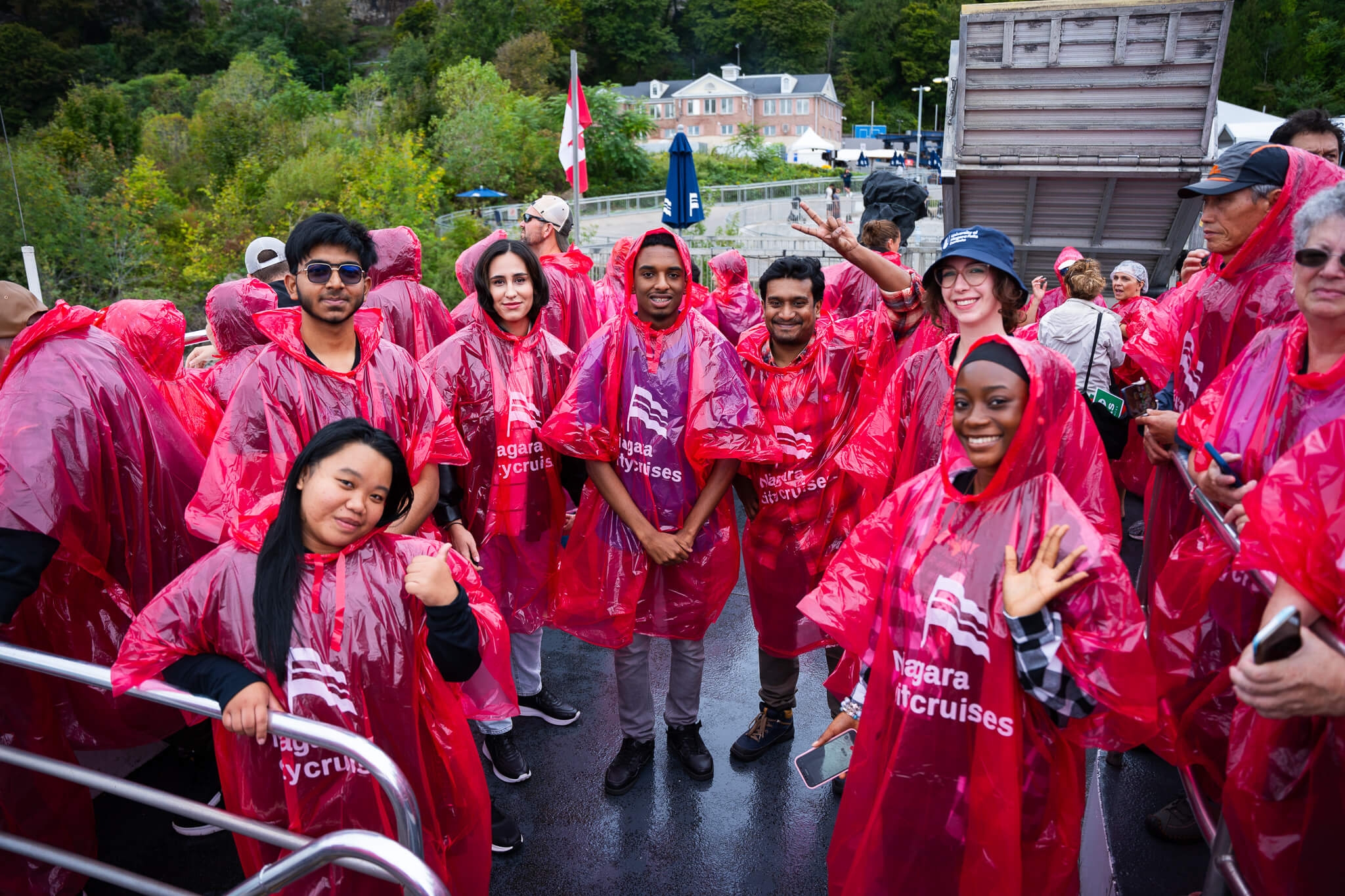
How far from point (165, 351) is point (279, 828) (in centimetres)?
246

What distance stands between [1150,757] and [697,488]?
6.60 feet

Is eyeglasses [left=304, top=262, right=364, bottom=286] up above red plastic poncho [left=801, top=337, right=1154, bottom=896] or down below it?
above

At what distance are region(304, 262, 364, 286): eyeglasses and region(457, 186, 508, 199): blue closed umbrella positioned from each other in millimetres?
25986

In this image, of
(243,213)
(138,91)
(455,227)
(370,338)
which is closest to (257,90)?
(138,91)

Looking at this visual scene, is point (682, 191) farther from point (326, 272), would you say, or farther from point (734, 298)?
point (326, 272)

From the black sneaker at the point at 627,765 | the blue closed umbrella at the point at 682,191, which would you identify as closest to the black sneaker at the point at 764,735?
the black sneaker at the point at 627,765

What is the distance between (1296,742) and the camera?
193 cm

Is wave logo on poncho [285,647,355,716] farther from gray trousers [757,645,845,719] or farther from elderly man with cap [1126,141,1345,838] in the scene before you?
elderly man with cap [1126,141,1345,838]

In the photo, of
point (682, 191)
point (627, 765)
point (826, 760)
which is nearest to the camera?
point (826, 760)

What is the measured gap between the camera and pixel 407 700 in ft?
7.18

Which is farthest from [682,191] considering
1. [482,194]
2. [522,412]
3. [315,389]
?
[482,194]

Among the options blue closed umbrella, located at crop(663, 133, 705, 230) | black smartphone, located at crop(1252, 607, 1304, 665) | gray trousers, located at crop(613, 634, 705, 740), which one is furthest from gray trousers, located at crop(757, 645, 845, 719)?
blue closed umbrella, located at crop(663, 133, 705, 230)

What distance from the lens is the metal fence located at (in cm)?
163

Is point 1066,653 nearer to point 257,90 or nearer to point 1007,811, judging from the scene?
point 1007,811
